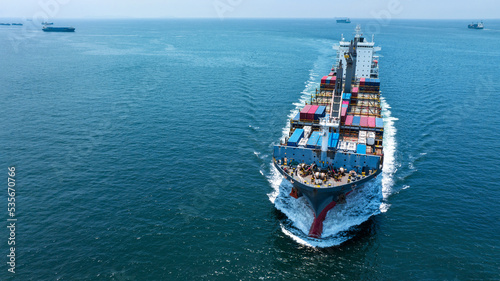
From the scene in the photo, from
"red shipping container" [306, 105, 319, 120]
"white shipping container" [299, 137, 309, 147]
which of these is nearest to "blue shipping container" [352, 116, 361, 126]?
"red shipping container" [306, 105, 319, 120]

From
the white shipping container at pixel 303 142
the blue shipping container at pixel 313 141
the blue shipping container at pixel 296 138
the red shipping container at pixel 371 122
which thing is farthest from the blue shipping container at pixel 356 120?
the blue shipping container at pixel 296 138

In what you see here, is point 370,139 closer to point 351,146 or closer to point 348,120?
point 351,146

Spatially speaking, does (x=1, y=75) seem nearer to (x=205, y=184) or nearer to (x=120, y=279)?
(x=205, y=184)

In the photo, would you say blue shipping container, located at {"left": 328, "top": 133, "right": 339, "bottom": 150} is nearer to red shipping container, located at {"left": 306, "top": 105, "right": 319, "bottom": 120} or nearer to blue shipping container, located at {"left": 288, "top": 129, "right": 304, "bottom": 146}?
blue shipping container, located at {"left": 288, "top": 129, "right": 304, "bottom": 146}

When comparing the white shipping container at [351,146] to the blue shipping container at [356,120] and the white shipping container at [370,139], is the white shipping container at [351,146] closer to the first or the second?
the white shipping container at [370,139]

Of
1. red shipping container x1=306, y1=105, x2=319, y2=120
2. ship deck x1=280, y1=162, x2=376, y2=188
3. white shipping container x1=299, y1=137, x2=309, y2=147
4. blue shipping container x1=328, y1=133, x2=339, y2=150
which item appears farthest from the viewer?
red shipping container x1=306, y1=105, x2=319, y2=120

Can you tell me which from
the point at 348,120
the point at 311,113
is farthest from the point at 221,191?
the point at 348,120
